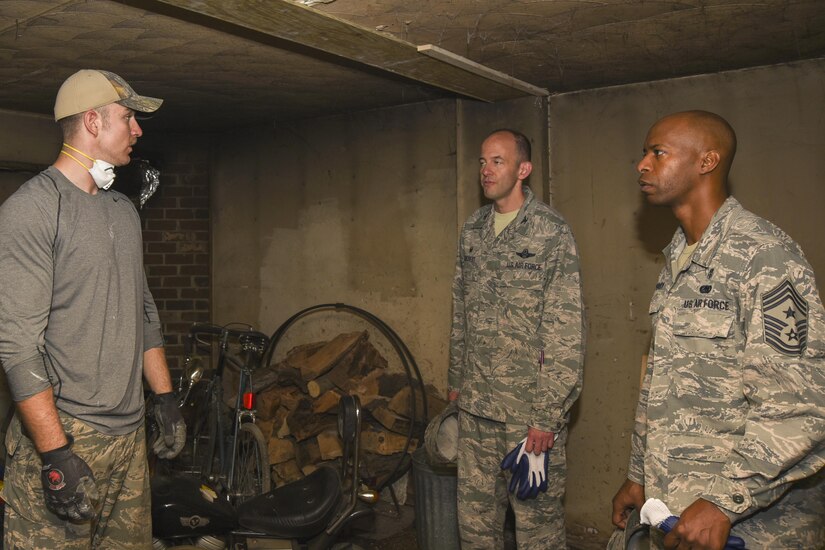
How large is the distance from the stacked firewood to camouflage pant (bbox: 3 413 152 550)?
2.18m

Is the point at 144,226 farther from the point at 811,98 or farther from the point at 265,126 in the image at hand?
the point at 811,98

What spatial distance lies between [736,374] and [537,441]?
132 cm

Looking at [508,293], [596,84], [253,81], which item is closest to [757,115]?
[596,84]

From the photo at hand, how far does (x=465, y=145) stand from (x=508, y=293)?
149 cm

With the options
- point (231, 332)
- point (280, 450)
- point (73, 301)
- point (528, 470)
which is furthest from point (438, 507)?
point (73, 301)

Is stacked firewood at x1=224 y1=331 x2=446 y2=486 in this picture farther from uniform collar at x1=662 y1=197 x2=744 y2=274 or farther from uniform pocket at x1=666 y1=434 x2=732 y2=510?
uniform collar at x1=662 y1=197 x2=744 y2=274

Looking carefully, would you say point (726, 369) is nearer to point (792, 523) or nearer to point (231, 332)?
point (792, 523)

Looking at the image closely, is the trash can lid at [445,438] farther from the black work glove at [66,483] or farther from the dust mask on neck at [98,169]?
the dust mask on neck at [98,169]

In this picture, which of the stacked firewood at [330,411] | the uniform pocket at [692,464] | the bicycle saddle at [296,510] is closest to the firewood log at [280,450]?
the stacked firewood at [330,411]

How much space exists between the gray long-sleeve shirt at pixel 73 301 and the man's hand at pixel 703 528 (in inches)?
69.3

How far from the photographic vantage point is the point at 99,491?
2.41 metres

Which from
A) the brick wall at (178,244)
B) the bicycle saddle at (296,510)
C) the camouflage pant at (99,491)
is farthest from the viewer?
the brick wall at (178,244)

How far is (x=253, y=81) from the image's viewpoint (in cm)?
423

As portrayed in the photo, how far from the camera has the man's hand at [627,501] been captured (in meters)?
2.41
